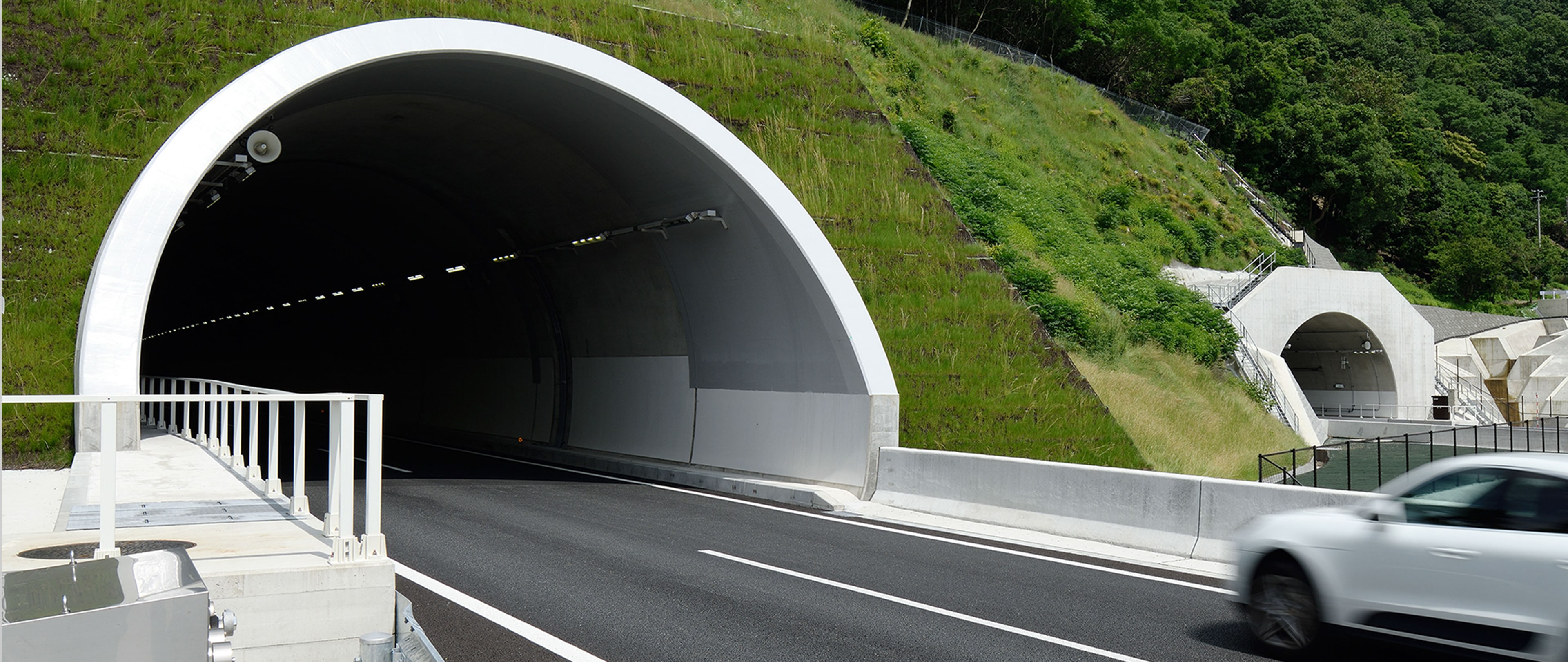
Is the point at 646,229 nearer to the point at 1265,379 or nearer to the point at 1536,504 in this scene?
the point at 1536,504

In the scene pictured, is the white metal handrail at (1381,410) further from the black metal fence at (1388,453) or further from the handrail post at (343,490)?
the handrail post at (343,490)

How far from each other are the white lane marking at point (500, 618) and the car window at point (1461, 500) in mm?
5534

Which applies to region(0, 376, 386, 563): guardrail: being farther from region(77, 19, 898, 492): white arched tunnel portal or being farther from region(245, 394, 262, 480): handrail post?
region(77, 19, 898, 492): white arched tunnel portal

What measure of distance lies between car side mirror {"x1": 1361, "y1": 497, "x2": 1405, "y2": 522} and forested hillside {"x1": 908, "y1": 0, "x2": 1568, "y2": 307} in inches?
2231

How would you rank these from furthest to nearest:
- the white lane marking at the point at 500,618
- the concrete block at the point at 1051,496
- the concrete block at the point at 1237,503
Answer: the concrete block at the point at 1051,496
the concrete block at the point at 1237,503
the white lane marking at the point at 500,618

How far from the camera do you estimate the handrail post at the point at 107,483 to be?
6102 millimetres

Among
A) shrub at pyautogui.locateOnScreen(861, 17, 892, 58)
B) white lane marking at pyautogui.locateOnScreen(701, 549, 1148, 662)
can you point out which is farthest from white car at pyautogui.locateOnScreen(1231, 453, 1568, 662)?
shrub at pyautogui.locateOnScreen(861, 17, 892, 58)

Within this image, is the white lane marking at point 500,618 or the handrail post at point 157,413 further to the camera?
the handrail post at point 157,413

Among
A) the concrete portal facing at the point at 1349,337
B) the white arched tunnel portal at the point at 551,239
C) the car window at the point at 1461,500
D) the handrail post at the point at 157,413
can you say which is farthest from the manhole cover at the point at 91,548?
the concrete portal facing at the point at 1349,337

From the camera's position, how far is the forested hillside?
6800 centimetres

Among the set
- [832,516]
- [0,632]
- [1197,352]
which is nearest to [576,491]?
[832,516]

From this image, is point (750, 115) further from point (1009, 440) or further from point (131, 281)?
point (131, 281)

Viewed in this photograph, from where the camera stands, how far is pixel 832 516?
49.6 ft

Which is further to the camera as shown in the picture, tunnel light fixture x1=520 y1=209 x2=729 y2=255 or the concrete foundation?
tunnel light fixture x1=520 y1=209 x2=729 y2=255
